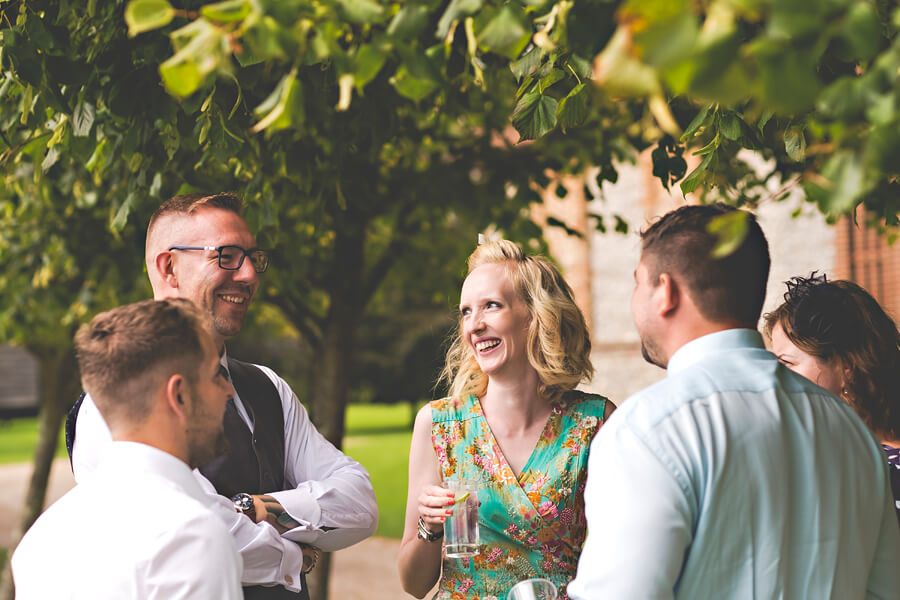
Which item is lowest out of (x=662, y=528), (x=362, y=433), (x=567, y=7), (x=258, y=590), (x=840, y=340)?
(x=362, y=433)

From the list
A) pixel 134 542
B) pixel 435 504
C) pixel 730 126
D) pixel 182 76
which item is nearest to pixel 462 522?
pixel 435 504

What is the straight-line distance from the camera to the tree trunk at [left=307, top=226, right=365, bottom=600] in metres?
5.83

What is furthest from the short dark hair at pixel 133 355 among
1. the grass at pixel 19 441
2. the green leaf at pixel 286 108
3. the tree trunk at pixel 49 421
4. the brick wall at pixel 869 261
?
the grass at pixel 19 441

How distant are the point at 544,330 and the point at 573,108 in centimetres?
80

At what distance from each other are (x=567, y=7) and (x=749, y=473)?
974mm

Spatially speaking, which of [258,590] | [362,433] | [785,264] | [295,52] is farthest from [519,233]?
[362,433]

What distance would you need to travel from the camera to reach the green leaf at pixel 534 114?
2699 millimetres

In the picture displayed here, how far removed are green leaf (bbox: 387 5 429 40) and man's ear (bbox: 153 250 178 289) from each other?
5.15ft

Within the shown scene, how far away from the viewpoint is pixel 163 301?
188cm

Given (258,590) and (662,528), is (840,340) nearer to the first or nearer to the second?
(662,528)

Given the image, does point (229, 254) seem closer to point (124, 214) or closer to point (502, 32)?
point (124, 214)

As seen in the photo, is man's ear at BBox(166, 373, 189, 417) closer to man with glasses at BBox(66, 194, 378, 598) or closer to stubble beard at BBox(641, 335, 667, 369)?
man with glasses at BBox(66, 194, 378, 598)

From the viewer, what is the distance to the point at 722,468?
1.69 meters

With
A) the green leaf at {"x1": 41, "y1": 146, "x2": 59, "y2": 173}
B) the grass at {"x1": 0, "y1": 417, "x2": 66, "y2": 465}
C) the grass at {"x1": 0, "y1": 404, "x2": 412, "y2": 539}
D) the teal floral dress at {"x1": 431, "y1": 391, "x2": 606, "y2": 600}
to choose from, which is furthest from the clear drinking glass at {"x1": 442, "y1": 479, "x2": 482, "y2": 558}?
the grass at {"x1": 0, "y1": 417, "x2": 66, "y2": 465}
